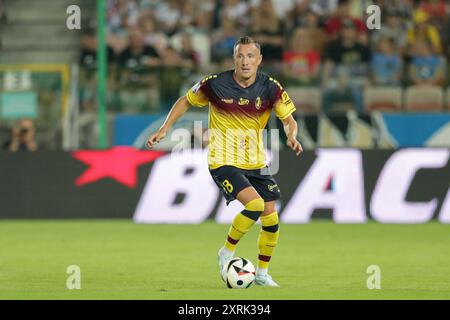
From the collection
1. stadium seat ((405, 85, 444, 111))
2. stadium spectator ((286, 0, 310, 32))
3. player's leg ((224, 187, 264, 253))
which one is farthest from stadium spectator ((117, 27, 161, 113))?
player's leg ((224, 187, 264, 253))

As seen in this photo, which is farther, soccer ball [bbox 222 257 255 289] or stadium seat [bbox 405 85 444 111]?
stadium seat [bbox 405 85 444 111]

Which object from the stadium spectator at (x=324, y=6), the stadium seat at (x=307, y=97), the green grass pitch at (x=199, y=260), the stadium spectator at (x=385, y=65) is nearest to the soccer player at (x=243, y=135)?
the green grass pitch at (x=199, y=260)

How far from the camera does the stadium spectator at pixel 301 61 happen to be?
1939cm

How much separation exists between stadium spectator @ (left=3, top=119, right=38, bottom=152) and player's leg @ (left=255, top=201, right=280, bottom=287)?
27.4ft

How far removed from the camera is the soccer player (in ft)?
35.8

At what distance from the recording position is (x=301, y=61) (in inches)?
800

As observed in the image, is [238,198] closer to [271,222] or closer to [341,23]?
[271,222]

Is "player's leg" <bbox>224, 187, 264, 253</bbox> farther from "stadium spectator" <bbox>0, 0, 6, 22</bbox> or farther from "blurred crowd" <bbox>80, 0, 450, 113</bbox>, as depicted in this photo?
"stadium spectator" <bbox>0, 0, 6, 22</bbox>

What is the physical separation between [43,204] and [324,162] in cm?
408

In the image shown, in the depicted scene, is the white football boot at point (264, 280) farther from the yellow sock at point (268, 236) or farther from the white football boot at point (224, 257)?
the white football boot at point (224, 257)

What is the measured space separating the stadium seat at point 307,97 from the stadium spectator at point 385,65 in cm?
101

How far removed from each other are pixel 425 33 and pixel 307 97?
290 centimetres

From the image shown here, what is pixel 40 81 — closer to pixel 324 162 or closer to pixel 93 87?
pixel 93 87

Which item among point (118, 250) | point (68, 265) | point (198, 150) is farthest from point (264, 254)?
point (198, 150)
